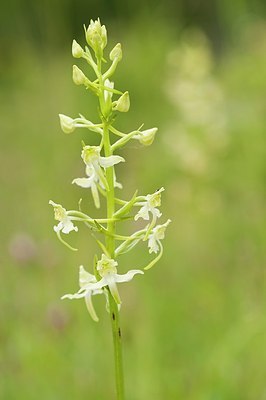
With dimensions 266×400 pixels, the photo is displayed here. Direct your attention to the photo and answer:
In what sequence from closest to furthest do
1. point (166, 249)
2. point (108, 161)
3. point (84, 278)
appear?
point (108, 161), point (84, 278), point (166, 249)

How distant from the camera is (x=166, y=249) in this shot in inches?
191

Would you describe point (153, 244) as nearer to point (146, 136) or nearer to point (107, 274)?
point (107, 274)

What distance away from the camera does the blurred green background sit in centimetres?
299

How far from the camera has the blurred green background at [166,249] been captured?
299 centimetres

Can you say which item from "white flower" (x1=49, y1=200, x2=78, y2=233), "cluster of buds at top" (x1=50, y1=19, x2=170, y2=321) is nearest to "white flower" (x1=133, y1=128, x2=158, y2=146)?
"cluster of buds at top" (x1=50, y1=19, x2=170, y2=321)

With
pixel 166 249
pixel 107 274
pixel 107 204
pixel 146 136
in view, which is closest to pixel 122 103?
pixel 146 136

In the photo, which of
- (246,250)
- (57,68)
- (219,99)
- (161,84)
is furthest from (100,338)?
(57,68)

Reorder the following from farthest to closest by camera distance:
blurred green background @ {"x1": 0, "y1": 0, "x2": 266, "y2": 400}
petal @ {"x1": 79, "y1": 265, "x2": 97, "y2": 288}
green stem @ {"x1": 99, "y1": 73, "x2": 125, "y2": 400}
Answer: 1. blurred green background @ {"x1": 0, "y1": 0, "x2": 266, "y2": 400}
2. petal @ {"x1": 79, "y1": 265, "x2": 97, "y2": 288}
3. green stem @ {"x1": 99, "y1": 73, "x2": 125, "y2": 400}

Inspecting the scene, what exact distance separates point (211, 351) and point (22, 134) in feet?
19.6

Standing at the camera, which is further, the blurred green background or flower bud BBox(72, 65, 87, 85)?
the blurred green background

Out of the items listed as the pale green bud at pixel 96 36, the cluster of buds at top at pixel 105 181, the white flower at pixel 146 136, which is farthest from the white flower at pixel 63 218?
the pale green bud at pixel 96 36

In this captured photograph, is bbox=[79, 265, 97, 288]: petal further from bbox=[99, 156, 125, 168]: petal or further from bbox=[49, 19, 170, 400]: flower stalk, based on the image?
bbox=[99, 156, 125, 168]: petal

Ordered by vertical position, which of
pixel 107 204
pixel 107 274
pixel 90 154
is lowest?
pixel 107 274

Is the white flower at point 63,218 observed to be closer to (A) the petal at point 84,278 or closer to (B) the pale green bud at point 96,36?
(A) the petal at point 84,278
